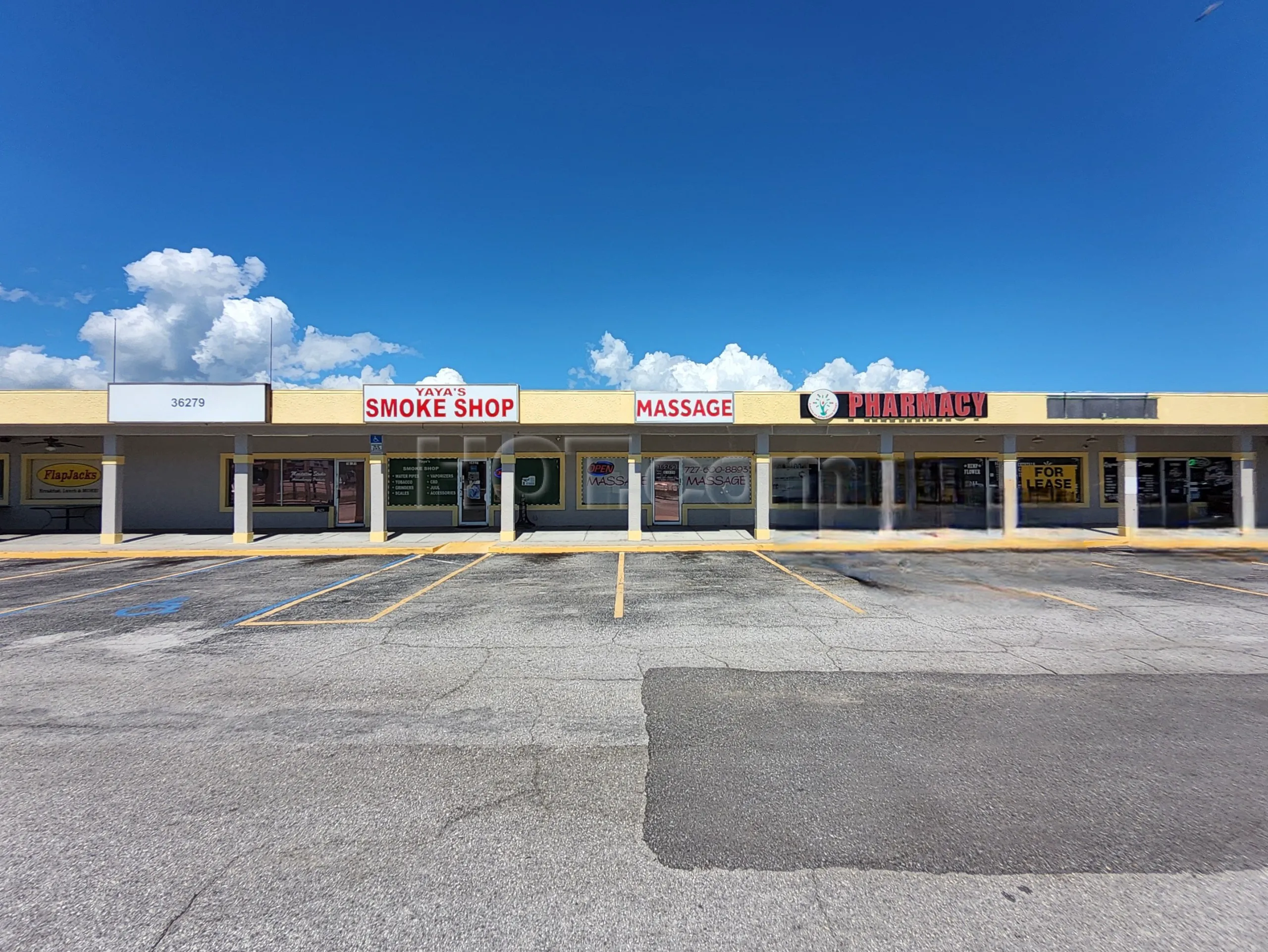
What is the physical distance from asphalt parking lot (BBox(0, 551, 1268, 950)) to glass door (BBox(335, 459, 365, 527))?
11369 mm

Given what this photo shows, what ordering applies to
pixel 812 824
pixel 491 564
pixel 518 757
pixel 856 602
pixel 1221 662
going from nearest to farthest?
pixel 812 824 → pixel 518 757 → pixel 1221 662 → pixel 856 602 → pixel 491 564

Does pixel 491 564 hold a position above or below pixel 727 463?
below

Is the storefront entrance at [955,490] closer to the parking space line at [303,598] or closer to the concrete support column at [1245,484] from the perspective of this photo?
the concrete support column at [1245,484]

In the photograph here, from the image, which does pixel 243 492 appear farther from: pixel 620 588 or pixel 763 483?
pixel 763 483

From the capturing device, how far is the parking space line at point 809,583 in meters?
8.80

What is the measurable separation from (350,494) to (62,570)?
24.6 feet

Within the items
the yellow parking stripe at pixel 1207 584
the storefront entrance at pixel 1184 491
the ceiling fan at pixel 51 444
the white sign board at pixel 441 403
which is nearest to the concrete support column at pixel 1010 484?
the yellow parking stripe at pixel 1207 584

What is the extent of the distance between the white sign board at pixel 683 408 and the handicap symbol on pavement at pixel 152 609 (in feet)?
36.2

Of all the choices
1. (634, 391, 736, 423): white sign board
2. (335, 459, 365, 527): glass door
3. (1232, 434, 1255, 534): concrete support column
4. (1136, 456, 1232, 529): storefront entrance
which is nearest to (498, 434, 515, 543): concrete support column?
(634, 391, 736, 423): white sign board

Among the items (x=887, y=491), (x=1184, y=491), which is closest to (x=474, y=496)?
(x=887, y=491)

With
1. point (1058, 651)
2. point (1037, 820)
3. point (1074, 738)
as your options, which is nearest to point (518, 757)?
point (1037, 820)

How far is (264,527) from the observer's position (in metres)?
19.2

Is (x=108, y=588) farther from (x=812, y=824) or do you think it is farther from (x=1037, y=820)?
(x=1037, y=820)

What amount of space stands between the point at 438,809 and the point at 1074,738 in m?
4.86
